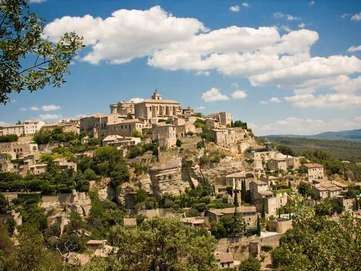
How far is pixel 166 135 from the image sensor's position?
5516 centimetres

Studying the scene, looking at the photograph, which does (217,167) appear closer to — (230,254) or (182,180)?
(182,180)

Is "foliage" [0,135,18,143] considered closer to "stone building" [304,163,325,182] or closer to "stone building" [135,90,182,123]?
"stone building" [135,90,182,123]

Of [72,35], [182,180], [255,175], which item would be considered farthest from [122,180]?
[72,35]

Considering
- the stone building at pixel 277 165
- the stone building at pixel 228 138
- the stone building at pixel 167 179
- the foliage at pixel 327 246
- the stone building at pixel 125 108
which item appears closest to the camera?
the foliage at pixel 327 246

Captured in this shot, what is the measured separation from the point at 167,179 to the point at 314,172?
58.4 ft

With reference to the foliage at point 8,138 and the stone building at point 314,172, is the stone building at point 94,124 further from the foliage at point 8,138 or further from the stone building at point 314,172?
the stone building at point 314,172

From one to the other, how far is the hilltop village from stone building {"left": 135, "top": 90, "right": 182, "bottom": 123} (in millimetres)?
1244

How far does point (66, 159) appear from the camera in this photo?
5384 cm

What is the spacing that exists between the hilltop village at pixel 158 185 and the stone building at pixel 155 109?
1244mm

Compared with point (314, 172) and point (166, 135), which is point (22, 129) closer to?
point (166, 135)

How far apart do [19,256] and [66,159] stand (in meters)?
34.0

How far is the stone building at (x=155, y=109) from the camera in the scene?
66188 millimetres

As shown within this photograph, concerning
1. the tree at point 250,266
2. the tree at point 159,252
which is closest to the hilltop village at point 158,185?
the tree at point 250,266

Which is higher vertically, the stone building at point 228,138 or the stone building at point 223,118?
the stone building at point 223,118
